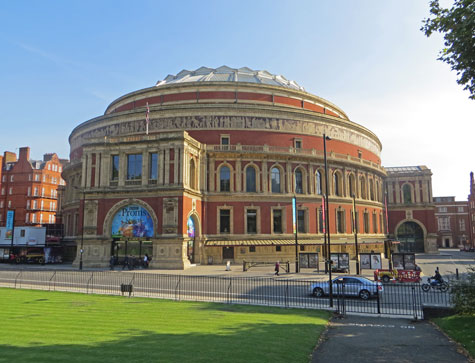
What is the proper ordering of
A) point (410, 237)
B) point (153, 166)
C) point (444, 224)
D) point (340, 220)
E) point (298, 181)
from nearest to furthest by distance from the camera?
point (153, 166) → point (298, 181) → point (340, 220) → point (410, 237) → point (444, 224)

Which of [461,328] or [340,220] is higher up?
[340,220]

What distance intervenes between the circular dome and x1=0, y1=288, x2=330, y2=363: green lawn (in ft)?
148

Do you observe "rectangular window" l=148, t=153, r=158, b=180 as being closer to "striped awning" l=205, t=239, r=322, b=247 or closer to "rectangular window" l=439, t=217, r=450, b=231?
"striped awning" l=205, t=239, r=322, b=247

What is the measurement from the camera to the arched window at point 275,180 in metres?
48.6

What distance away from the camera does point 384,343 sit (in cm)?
1223

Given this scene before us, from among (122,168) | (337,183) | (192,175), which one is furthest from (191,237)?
(337,183)

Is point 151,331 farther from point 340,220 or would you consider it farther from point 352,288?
point 340,220

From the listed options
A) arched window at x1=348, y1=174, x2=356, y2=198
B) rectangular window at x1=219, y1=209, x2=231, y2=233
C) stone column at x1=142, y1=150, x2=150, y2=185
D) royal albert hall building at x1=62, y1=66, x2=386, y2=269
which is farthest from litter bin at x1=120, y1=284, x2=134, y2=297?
arched window at x1=348, y1=174, x2=356, y2=198

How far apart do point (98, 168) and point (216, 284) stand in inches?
924

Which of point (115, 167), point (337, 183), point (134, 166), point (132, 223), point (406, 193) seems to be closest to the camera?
point (132, 223)

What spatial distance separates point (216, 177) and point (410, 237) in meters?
45.6

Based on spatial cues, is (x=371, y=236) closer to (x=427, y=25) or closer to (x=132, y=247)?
(x=132, y=247)

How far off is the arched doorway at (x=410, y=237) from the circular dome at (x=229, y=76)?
113ft

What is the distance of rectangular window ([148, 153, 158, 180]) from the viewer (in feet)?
134
